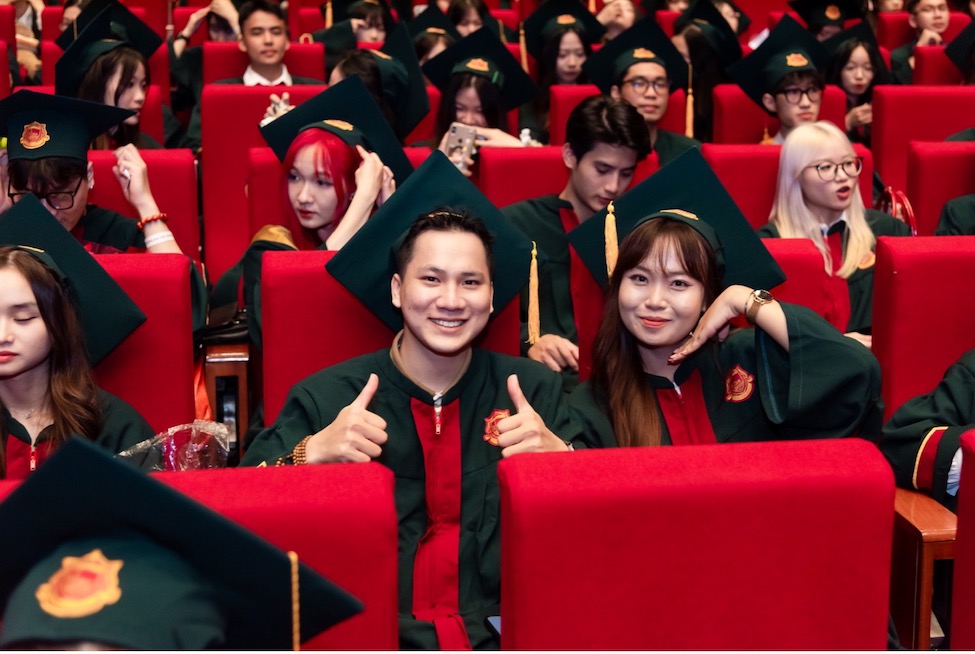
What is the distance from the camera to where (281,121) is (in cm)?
273

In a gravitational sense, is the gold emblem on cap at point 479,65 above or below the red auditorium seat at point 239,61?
below

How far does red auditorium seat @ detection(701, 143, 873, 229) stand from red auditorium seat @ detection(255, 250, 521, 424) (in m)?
1.18

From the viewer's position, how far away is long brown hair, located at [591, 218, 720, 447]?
1970mm

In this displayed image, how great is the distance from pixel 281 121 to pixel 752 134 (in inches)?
79.1

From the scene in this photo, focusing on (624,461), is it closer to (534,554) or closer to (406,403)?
(534,554)

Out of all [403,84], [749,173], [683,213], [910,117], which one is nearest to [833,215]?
[749,173]

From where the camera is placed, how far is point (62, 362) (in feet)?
6.28

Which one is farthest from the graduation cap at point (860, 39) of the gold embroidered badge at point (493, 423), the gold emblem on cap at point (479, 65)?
the gold embroidered badge at point (493, 423)

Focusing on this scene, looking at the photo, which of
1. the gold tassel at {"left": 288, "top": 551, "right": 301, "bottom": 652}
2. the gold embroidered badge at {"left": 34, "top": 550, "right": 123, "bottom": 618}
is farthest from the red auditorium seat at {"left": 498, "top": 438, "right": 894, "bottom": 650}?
the gold embroidered badge at {"left": 34, "top": 550, "right": 123, "bottom": 618}

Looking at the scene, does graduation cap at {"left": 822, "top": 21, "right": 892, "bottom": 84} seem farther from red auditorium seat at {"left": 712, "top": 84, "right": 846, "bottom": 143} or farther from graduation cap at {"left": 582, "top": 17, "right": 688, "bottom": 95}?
graduation cap at {"left": 582, "top": 17, "right": 688, "bottom": 95}

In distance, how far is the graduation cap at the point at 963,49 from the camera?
444cm

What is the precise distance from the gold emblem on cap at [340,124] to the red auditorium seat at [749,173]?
3.04ft

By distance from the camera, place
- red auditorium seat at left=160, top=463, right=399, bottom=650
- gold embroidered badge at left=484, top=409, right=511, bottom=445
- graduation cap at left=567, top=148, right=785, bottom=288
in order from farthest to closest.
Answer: graduation cap at left=567, top=148, right=785, bottom=288
gold embroidered badge at left=484, top=409, right=511, bottom=445
red auditorium seat at left=160, top=463, right=399, bottom=650

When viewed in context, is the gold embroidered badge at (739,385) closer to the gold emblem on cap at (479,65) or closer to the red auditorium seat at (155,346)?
the red auditorium seat at (155,346)
